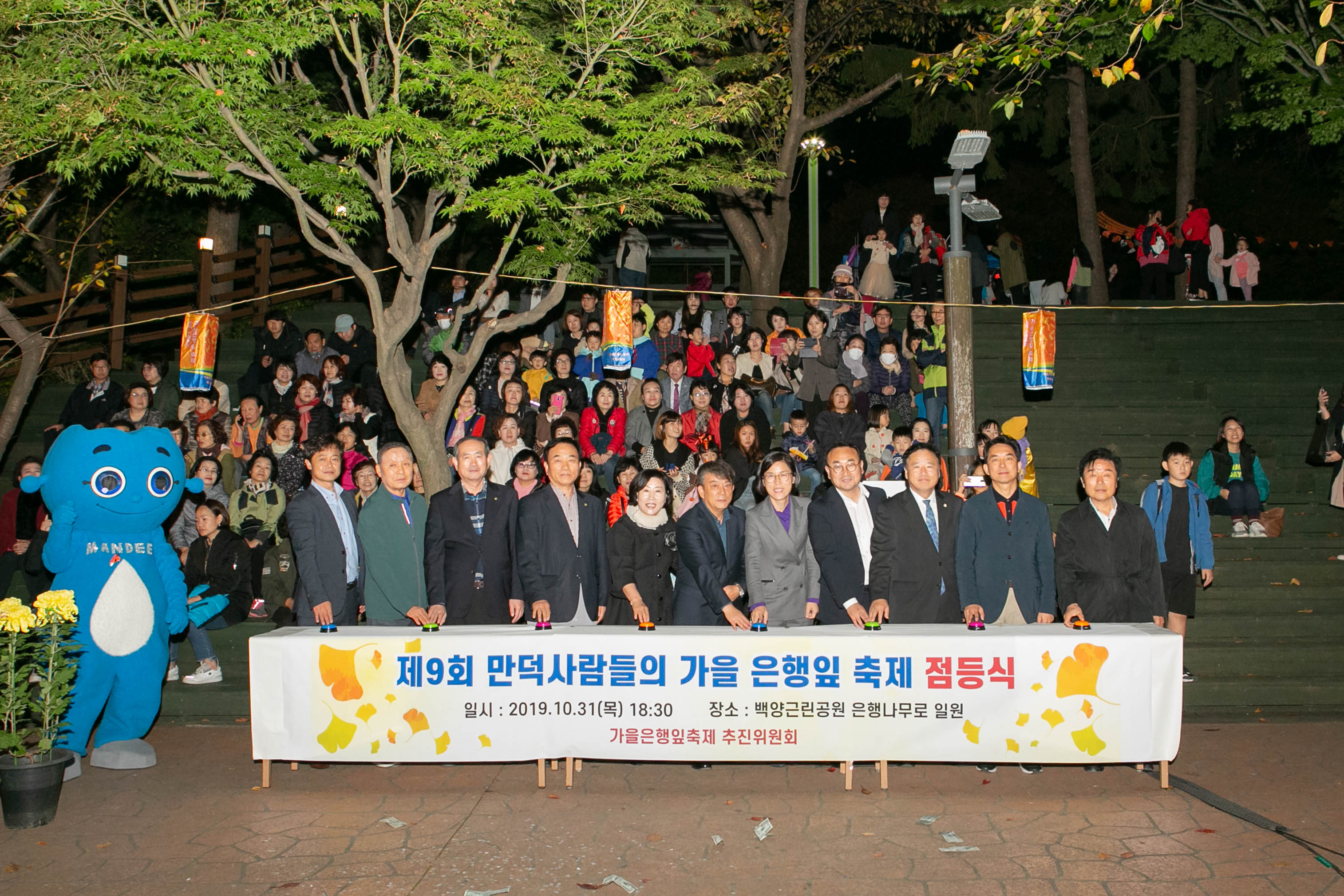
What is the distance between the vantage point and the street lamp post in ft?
30.8

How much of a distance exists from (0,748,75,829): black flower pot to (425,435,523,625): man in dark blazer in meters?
2.29

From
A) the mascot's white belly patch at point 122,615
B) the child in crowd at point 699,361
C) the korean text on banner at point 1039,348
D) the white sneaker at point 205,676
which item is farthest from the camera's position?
the child in crowd at point 699,361

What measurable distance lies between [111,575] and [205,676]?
180 cm

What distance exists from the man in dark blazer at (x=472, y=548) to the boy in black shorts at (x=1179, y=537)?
4.66 m

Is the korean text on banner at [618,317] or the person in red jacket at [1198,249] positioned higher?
the person in red jacket at [1198,249]

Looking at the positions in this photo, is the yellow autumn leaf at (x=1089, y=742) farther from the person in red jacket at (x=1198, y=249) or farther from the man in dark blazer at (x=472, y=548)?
the person in red jacket at (x=1198, y=249)

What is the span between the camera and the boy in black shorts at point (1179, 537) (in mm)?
7773

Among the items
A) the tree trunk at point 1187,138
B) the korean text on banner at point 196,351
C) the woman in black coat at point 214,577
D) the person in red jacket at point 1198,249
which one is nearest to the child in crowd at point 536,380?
the korean text on banner at point 196,351

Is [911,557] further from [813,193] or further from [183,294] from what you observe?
[183,294]

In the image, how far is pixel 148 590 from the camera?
22.2 feet

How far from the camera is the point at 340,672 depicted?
6133mm

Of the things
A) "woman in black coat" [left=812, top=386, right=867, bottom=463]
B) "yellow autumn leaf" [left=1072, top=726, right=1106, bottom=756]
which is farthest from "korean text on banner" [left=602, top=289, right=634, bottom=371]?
"yellow autumn leaf" [left=1072, top=726, right=1106, bottom=756]

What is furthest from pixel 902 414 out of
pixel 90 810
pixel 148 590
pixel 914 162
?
pixel 914 162

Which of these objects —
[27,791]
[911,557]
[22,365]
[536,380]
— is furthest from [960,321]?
[22,365]
